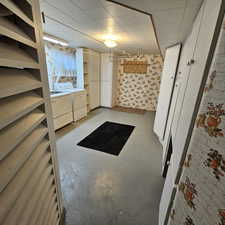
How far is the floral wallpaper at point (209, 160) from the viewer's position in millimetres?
433

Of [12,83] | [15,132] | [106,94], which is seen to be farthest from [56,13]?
[106,94]

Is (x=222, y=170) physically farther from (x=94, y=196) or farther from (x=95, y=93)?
(x=95, y=93)

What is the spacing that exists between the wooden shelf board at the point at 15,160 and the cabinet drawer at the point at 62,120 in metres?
2.38

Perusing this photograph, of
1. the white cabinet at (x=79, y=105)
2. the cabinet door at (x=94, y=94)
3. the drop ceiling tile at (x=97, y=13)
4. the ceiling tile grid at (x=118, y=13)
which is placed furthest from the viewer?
the cabinet door at (x=94, y=94)

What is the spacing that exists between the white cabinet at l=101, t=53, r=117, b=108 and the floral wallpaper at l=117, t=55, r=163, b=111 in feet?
1.33

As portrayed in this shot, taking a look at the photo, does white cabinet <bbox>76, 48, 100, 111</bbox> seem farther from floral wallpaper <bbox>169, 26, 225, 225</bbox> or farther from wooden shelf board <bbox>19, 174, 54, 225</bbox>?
floral wallpaper <bbox>169, 26, 225, 225</bbox>

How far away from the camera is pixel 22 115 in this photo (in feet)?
1.82

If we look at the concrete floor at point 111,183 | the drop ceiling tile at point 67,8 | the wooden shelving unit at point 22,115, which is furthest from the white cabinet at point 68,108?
the wooden shelving unit at point 22,115

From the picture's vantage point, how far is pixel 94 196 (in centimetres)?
149

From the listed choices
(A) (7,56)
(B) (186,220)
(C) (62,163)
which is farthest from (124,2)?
(C) (62,163)

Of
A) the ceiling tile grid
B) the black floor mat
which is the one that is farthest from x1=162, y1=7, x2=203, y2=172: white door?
the black floor mat

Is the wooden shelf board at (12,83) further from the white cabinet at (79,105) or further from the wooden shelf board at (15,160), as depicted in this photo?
the white cabinet at (79,105)

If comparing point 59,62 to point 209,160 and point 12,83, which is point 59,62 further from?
point 209,160

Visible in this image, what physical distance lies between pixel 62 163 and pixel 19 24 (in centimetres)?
190
